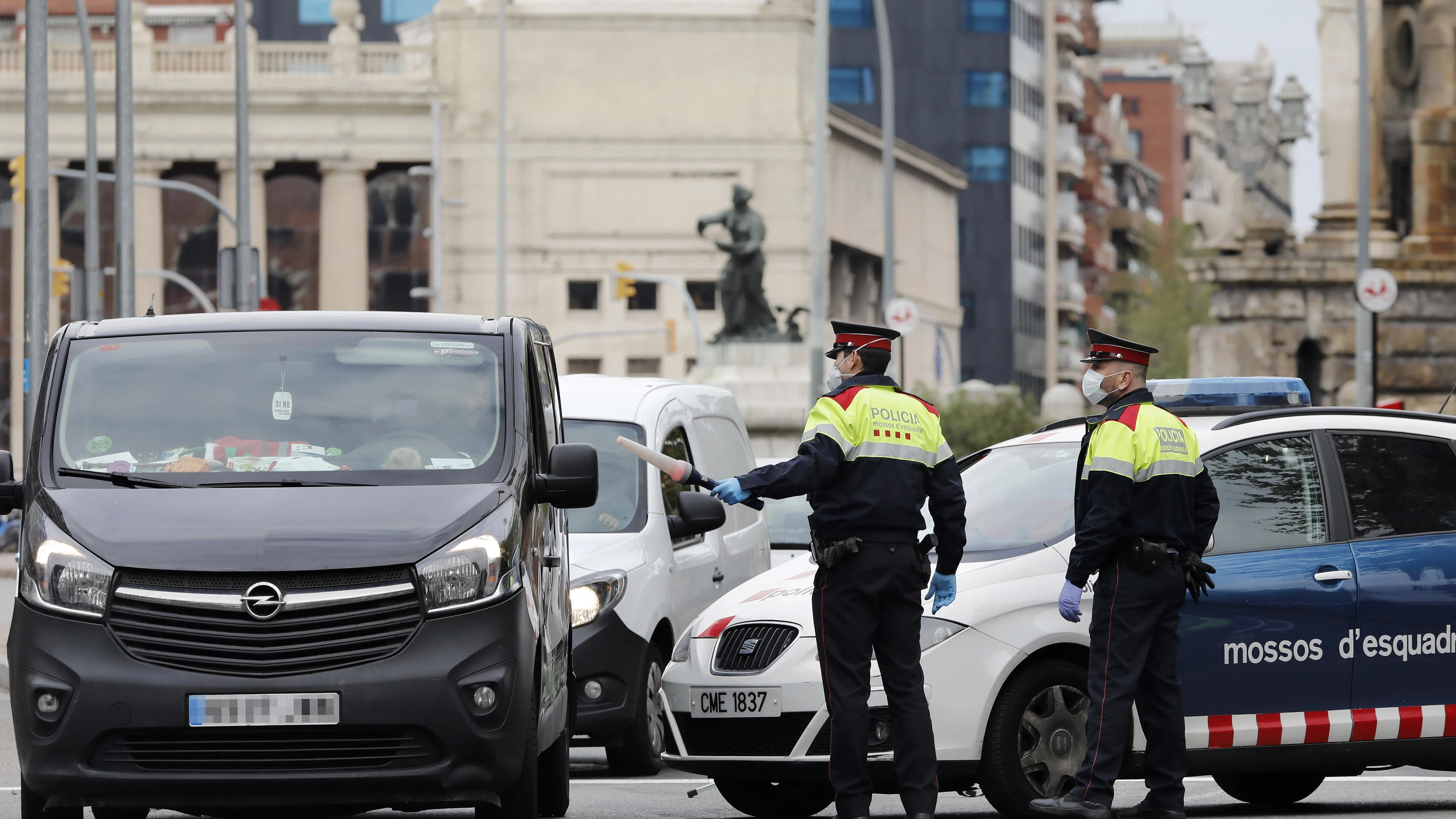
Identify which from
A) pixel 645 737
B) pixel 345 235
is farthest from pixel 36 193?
pixel 345 235

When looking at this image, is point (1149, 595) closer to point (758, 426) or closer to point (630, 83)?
point (758, 426)

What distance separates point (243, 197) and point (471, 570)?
686 inches

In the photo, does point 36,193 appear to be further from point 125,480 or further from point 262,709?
point 262,709

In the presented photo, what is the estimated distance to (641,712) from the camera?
11.6 meters

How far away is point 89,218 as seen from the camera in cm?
3606

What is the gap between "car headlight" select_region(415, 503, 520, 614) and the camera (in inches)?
298

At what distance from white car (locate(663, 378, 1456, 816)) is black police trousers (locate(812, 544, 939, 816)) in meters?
0.38

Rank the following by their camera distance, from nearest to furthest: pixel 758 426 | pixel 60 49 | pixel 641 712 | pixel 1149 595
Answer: pixel 1149 595 → pixel 641 712 → pixel 758 426 → pixel 60 49

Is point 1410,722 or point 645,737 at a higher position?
point 1410,722

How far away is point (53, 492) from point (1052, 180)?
4090 inches

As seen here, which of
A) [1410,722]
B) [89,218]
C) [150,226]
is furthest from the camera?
[150,226]

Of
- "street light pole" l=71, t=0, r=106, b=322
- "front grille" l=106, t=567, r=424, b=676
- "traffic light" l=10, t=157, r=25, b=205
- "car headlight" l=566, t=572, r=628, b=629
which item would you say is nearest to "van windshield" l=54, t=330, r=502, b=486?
"front grille" l=106, t=567, r=424, b=676

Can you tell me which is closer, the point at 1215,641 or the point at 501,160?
the point at 1215,641

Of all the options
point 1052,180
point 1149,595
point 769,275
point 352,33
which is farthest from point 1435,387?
point 1052,180
